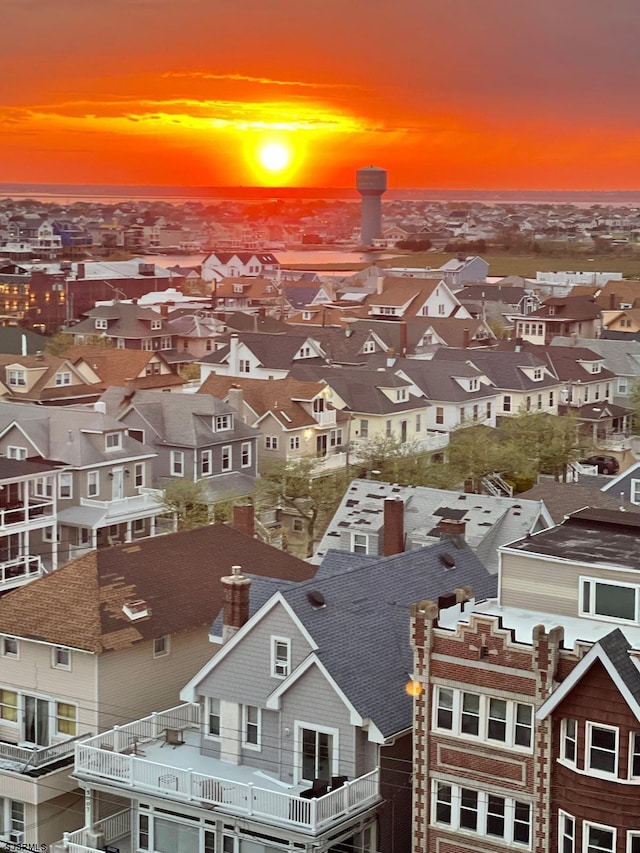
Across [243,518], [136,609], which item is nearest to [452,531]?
[243,518]

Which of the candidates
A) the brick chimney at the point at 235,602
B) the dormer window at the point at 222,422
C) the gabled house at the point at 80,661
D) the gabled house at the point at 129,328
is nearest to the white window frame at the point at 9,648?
the gabled house at the point at 80,661

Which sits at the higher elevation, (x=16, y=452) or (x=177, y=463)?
(x=16, y=452)

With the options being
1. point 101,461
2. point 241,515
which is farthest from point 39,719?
point 101,461

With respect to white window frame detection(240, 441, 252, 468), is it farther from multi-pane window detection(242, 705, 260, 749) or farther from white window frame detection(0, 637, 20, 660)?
multi-pane window detection(242, 705, 260, 749)

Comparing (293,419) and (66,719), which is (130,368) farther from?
(66,719)

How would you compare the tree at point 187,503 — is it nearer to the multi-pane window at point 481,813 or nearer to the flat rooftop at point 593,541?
the flat rooftop at point 593,541

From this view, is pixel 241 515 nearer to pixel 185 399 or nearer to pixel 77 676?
pixel 77 676
